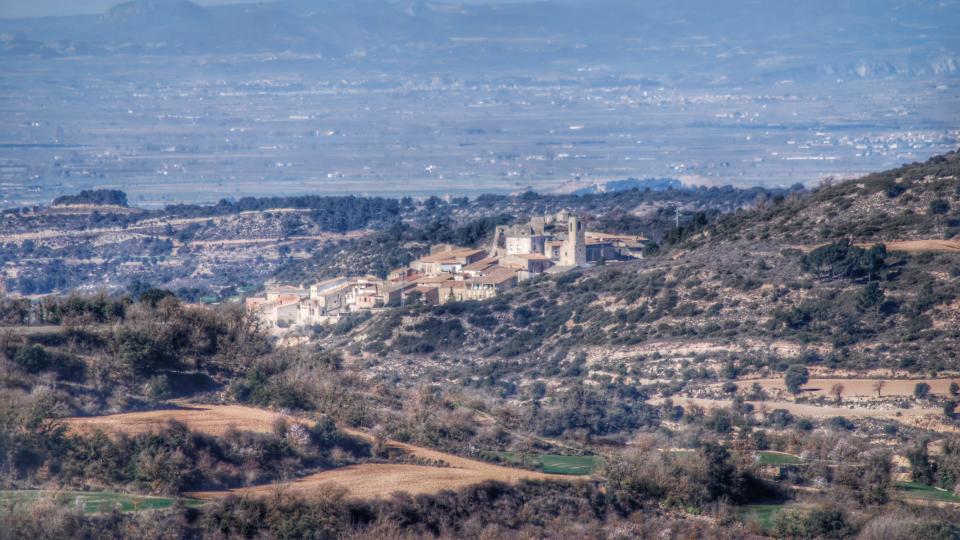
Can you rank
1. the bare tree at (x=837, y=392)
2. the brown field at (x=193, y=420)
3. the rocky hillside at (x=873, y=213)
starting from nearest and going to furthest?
the brown field at (x=193, y=420), the bare tree at (x=837, y=392), the rocky hillside at (x=873, y=213)

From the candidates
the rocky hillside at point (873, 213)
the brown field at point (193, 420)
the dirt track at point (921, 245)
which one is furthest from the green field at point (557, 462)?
the rocky hillside at point (873, 213)

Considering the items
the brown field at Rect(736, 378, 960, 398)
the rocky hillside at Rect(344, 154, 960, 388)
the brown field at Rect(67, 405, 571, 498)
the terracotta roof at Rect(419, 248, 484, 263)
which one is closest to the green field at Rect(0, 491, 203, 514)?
the brown field at Rect(67, 405, 571, 498)

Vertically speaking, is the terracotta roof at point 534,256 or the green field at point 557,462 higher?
the terracotta roof at point 534,256

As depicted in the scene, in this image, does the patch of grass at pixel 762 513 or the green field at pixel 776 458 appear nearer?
the patch of grass at pixel 762 513

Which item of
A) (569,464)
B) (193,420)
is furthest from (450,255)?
(193,420)

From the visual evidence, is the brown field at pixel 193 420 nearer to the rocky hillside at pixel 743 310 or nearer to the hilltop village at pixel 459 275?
the rocky hillside at pixel 743 310

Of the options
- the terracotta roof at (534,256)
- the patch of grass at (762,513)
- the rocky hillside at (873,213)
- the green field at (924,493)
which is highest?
the rocky hillside at (873,213)

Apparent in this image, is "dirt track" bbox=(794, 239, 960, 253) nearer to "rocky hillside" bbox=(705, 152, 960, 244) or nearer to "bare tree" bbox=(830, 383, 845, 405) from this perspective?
"rocky hillside" bbox=(705, 152, 960, 244)
